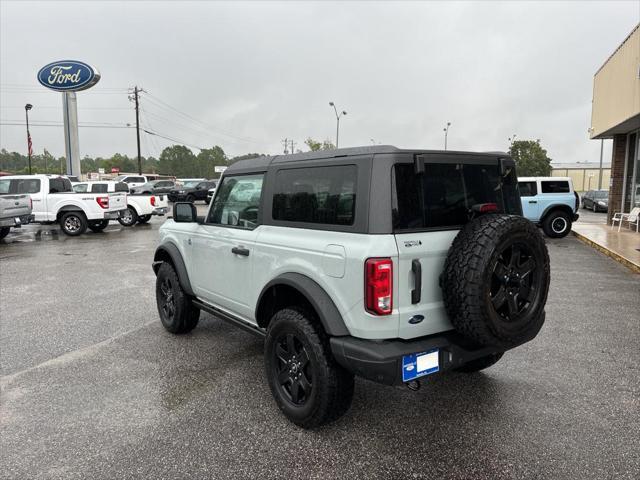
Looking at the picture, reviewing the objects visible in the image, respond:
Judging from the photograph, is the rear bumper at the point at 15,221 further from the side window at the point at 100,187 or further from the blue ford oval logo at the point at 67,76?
the blue ford oval logo at the point at 67,76

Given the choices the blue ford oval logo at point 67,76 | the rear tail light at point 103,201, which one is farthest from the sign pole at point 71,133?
the rear tail light at point 103,201

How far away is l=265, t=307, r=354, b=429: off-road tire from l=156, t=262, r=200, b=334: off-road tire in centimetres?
196

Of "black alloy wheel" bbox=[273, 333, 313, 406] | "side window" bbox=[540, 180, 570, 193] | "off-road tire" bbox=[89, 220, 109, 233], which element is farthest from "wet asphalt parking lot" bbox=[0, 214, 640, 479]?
"off-road tire" bbox=[89, 220, 109, 233]

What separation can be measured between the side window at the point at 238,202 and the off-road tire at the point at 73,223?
1248cm

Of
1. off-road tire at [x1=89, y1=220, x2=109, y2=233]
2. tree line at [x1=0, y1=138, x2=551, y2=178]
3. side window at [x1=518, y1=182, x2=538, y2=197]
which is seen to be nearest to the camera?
side window at [x1=518, y1=182, x2=538, y2=197]

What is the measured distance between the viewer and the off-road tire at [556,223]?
1460 centimetres

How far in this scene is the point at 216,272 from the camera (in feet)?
13.9

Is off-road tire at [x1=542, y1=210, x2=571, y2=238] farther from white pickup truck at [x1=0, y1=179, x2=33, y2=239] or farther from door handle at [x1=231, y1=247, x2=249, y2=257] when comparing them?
white pickup truck at [x1=0, y1=179, x2=33, y2=239]

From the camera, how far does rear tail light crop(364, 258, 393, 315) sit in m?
2.66

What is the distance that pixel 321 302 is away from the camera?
115 inches

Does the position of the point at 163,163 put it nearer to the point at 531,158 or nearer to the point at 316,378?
the point at 531,158

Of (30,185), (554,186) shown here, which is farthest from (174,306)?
(554,186)

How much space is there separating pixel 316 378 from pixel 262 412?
0.71 metres

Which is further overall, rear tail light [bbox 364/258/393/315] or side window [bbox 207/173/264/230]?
side window [bbox 207/173/264/230]
